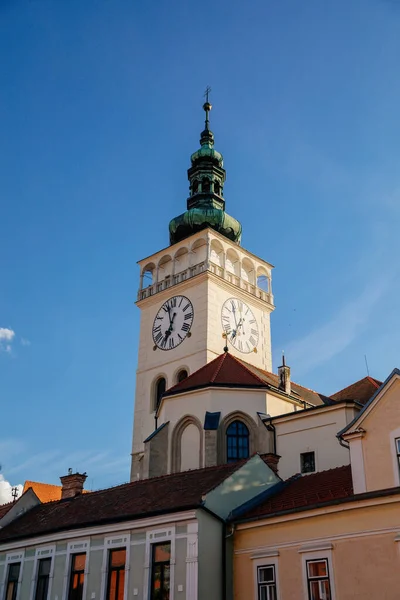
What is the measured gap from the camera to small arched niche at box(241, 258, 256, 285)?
167 feet

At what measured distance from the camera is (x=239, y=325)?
4747 centimetres

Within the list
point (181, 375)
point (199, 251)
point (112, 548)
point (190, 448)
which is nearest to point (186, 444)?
point (190, 448)

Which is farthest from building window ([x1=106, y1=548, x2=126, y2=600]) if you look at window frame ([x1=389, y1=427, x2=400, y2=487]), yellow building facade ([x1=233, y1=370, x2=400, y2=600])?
window frame ([x1=389, y1=427, x2=400, y2=487])

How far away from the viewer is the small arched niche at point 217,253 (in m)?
48.7

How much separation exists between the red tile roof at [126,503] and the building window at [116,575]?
3.35 feet

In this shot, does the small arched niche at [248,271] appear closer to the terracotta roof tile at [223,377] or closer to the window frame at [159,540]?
the terracotta roof tile at [223,377]

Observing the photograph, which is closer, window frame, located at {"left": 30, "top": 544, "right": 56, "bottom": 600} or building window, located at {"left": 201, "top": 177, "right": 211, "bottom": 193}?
window frame, located at {"left": 30, "top": 544, "right": 56, "bottom": 600}

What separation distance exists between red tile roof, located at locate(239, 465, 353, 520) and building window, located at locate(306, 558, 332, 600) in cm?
140

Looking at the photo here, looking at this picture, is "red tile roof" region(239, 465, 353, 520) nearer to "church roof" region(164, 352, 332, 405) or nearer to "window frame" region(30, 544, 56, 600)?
"window frame" region(30, 544, 56, 600)

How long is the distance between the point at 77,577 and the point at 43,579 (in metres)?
1.83

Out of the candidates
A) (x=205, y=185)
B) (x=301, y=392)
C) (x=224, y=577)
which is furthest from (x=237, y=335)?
(x=224, y=577)

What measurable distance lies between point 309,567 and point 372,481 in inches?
107

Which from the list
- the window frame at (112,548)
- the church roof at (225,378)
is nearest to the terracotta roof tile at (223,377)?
the church roof at (225,378)

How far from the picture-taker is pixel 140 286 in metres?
51.6
